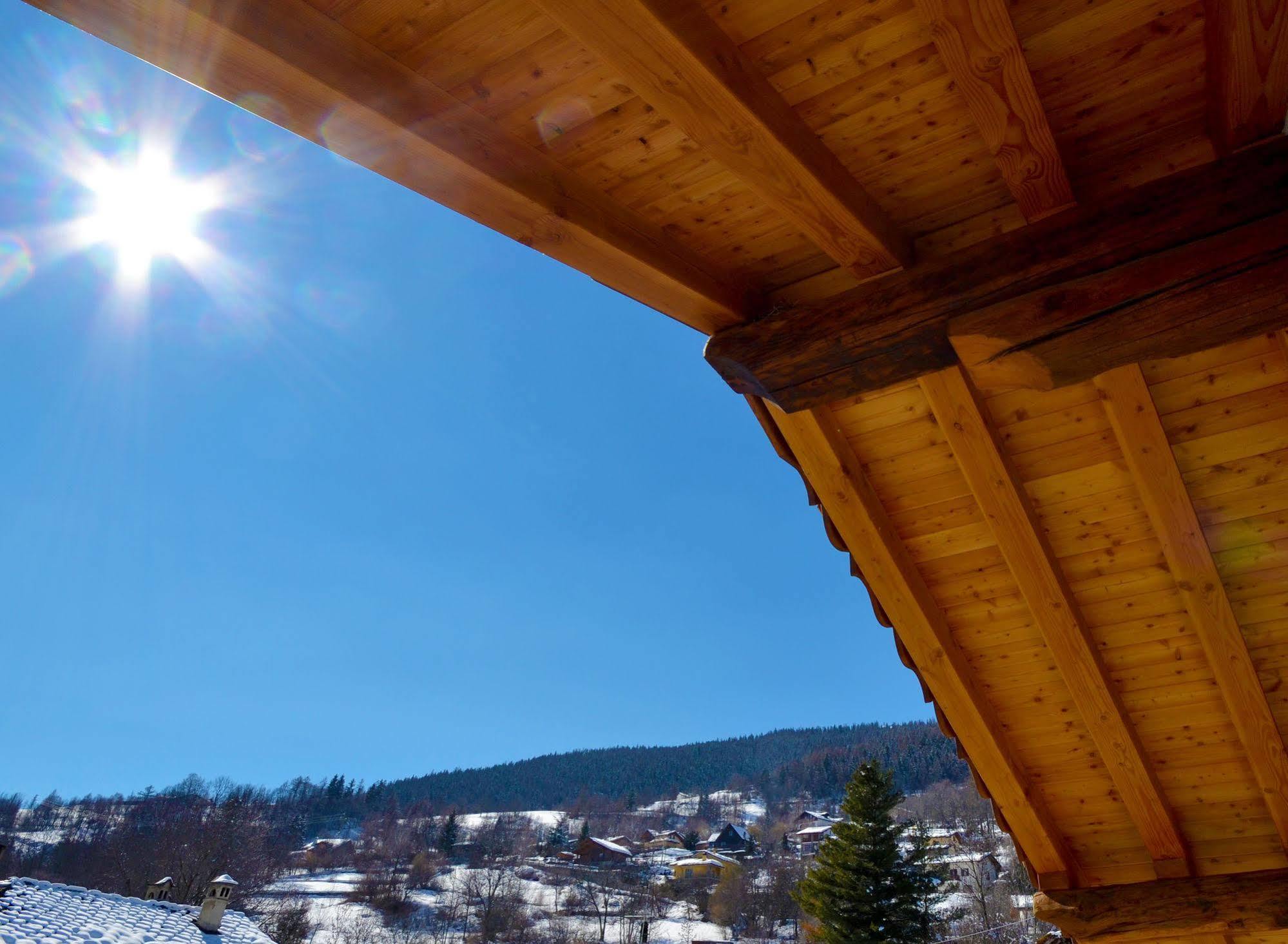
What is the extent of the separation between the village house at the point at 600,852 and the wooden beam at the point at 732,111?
251 feet

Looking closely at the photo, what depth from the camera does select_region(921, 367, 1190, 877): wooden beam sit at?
321 cm

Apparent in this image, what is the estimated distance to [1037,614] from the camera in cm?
350

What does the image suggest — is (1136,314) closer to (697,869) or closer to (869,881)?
(869,881)

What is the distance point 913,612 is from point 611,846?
76762mm

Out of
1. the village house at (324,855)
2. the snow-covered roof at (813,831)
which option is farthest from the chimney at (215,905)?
the snow-covered roof at (813,831)

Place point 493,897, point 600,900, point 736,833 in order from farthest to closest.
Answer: point 736,833, point 600,900, point 493,897

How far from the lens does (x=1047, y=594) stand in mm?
3451

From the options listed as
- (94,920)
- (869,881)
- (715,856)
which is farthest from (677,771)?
(94,920)

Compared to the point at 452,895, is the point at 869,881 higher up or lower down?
higher up

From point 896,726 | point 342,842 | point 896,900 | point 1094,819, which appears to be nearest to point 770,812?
point 896,726

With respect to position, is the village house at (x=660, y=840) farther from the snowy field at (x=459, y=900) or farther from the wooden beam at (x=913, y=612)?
the wooden beam at (x=913, y=612)

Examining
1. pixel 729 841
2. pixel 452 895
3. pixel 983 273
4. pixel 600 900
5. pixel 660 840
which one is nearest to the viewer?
pixel 983 273

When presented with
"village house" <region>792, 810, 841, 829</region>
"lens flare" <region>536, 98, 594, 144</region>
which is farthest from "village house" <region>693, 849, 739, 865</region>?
"lens flare" <region>536, 98, 594, 144</region>

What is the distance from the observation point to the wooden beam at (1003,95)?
77.4 inches
